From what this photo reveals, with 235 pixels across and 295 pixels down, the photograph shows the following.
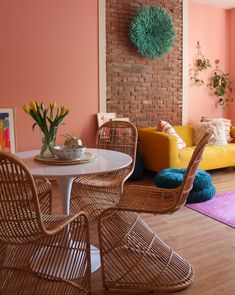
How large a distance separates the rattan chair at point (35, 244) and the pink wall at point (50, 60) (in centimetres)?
217

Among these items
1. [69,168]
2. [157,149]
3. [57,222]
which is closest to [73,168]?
[69,168]

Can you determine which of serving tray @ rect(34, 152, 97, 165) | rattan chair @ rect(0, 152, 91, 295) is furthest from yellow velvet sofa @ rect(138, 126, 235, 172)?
rattan chair @ rect(0, 152, 91, 295)

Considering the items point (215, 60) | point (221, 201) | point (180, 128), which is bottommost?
point (221, 201)

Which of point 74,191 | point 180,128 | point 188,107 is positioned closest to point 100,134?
point 74,191

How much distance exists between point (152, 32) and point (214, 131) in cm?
165

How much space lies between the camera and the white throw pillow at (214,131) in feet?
15.8

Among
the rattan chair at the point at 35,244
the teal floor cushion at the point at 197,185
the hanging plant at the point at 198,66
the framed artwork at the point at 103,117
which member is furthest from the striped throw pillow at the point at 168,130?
the rattan chair at the point at 35,244

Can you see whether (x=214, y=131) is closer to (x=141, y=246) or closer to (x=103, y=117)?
(x=103, y=117)

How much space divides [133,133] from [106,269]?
46.8 inches

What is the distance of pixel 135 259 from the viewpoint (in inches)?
89.5

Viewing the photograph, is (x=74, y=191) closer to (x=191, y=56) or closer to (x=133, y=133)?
(x=133, y=133)

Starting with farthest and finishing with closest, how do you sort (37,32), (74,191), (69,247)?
(37,32) → (74,191) → (69,247)

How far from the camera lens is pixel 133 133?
285cm

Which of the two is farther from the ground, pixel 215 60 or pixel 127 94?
pixel 215 60
